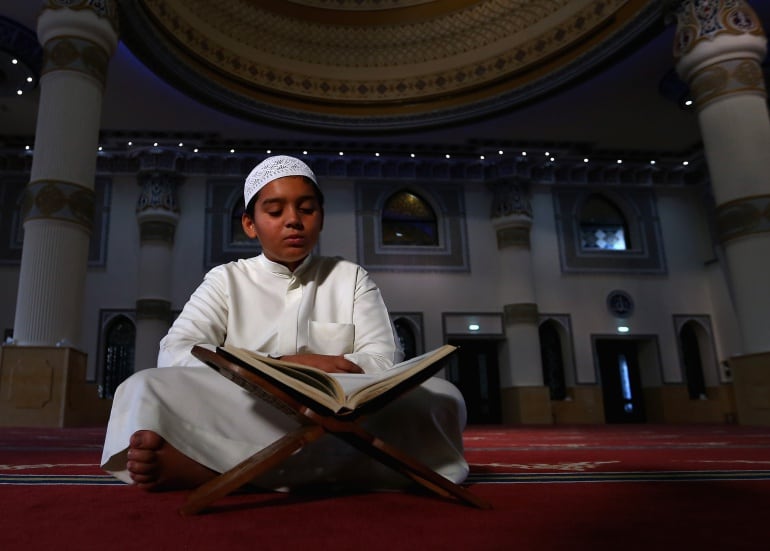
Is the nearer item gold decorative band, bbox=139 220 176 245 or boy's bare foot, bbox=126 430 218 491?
boy's bare foot, bbox=126 430 218 491

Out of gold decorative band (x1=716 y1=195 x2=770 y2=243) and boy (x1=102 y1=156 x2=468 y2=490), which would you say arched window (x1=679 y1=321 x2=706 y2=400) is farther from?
boy (x1=102 y1=156 x2=468 y2=490)

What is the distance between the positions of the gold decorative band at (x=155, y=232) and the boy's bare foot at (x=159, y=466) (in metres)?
9.17

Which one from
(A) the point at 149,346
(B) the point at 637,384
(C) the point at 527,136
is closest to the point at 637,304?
(B) the point at 637,384

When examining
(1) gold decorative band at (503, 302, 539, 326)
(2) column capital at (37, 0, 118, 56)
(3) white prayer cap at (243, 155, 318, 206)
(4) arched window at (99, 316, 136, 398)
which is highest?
(2) column capital at (37, 0, 118, 56)

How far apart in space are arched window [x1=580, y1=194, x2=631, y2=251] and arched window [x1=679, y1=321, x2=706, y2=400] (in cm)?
191

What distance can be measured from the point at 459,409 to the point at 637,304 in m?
10.4

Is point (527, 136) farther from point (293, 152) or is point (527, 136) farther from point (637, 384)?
point (637, 384)

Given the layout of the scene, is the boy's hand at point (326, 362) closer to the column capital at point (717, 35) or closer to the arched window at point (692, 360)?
the column capital at point (717, 35)

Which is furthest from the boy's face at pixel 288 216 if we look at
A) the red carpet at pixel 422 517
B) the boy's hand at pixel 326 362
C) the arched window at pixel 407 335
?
the arched window at pixel 407 335

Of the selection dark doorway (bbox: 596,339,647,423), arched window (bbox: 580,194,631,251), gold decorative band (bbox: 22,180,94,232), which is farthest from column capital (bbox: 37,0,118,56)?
dark doorway (bbox: 596,339,647,423)

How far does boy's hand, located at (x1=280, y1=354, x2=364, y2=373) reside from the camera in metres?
1.34

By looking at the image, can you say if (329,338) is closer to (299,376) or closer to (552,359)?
(299,376)

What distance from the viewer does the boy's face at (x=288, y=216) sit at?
1.56 m

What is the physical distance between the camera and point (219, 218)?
10.4 metres
